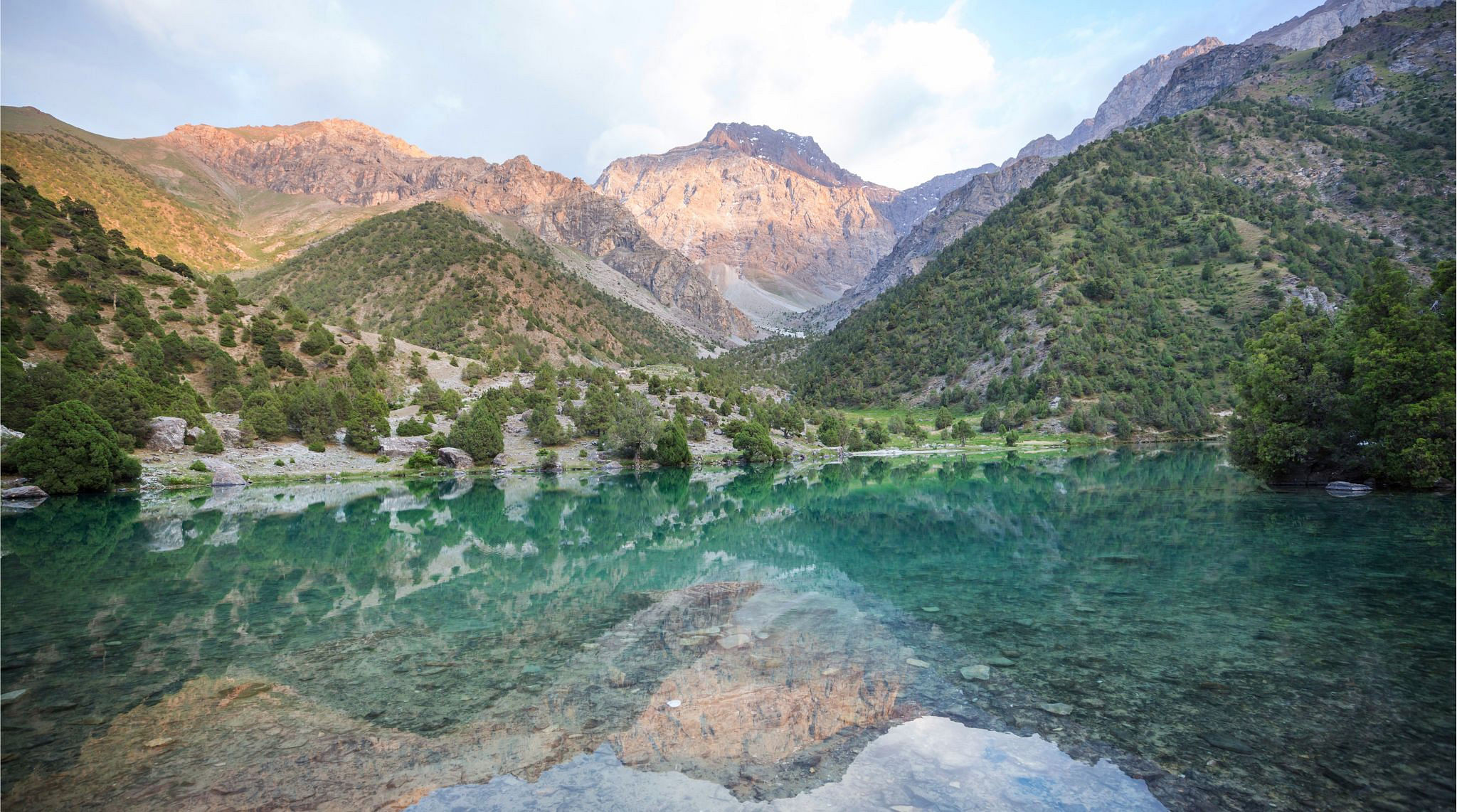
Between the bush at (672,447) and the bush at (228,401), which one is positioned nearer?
the bush at (228,401)

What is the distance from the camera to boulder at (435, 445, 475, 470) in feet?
171

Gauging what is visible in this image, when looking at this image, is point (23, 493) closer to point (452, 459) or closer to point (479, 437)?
point (452, 459)

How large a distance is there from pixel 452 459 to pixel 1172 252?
124203 millimetres

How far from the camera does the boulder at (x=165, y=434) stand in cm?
4109

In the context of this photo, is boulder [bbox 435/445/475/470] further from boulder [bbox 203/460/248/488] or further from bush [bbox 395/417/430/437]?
boulder [bbox 203/460/248/488]

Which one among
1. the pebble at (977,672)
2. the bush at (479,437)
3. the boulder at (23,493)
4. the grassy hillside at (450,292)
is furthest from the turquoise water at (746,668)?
the grassy hillside at (450,292)

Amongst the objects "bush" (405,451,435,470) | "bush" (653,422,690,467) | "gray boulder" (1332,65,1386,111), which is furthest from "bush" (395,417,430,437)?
"gray boulder" (1332,65,1386,111)

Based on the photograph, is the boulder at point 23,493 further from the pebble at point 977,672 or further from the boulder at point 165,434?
the pebble at point 977,672

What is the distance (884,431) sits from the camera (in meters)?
81.6

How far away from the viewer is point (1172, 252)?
110 m

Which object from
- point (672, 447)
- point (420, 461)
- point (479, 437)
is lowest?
point (420, 461)

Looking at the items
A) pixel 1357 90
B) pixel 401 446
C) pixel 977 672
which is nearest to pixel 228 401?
pixel 401 446

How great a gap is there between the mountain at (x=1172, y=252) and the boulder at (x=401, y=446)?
76654 mm

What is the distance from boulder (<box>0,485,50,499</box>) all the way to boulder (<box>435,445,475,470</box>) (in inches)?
908
